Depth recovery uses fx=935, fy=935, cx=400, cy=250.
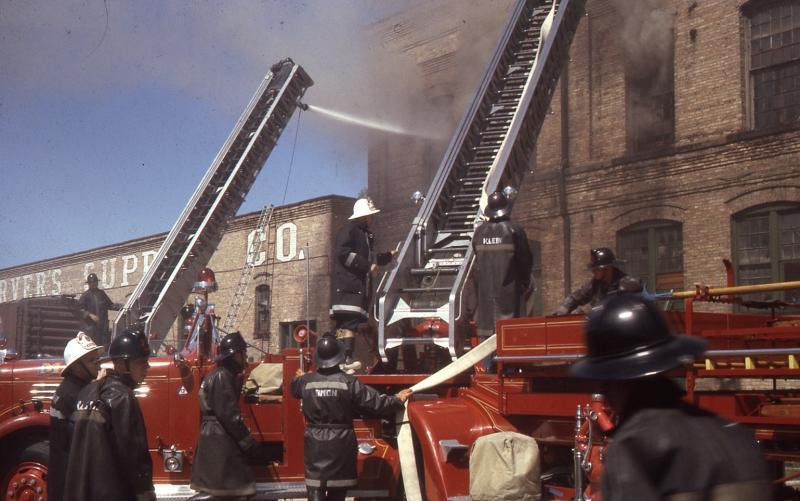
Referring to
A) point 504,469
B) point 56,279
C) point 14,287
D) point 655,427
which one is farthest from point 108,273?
point 655,427

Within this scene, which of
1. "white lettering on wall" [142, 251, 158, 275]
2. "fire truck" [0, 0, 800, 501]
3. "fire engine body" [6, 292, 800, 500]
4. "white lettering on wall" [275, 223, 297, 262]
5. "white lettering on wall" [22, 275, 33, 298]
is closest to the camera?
"fire engine body" [6, 292, 800, 500]

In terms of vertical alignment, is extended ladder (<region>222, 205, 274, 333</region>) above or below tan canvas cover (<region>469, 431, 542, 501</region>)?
above

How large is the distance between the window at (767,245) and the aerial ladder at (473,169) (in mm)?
4973

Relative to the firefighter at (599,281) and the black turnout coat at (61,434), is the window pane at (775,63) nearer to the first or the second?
the firefighter at (599,281)

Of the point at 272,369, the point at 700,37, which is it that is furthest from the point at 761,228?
the point at 272,369

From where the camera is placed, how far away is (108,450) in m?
4.86

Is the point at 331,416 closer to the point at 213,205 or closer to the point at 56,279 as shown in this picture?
the point at 213,205

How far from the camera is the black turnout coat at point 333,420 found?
6.46m

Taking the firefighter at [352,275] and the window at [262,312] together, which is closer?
the firefighter at [352,275]

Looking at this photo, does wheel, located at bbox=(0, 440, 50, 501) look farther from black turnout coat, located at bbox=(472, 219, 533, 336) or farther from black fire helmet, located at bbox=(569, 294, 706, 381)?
black fire helmet, located at bbox=(569, 294, 706, 381)

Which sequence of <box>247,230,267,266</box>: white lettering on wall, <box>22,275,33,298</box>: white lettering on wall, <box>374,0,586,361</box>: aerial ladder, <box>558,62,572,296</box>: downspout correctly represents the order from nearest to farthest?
<box>374,0,586,361</box>: aerial ladder → <box>558,62,572,296</box>: downspout → <box>247,230,267,266</box>: white lettering on wall → <box>22,275,33,298</box>: white lettering on wall

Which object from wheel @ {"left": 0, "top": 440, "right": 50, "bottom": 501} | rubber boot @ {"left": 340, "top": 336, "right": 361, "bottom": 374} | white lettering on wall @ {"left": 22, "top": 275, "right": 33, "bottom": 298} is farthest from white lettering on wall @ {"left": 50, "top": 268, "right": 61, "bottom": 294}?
rubber boot @ {"left": 340, "top": 336, "right": 361, "bottom": 374}

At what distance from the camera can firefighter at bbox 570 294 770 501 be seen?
6.47 feet

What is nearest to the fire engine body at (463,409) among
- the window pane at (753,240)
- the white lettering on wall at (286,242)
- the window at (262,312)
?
the window pane at (753,240)
